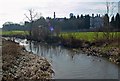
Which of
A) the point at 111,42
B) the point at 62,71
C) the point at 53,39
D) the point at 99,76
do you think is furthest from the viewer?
the point at 53,39

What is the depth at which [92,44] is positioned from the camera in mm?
45500

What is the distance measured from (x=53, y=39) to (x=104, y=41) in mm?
16652

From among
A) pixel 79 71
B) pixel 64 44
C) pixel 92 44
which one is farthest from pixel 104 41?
pixel 79 71

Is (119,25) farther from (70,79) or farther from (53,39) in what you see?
(70,79)

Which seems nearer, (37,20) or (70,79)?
(70,79)

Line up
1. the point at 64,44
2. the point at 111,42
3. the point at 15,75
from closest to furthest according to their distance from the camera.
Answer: the point at 15,75, the point at 111,42, the point at 64,44

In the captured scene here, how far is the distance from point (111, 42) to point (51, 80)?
25637 millimetres

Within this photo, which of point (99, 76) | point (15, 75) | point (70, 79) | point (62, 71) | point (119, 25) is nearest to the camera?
point (15, 75)

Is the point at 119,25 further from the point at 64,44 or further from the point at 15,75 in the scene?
the point at 15,75

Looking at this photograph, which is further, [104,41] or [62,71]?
[104,41]

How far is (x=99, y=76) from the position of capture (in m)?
21.2

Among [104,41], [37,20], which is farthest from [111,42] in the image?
[37,20]

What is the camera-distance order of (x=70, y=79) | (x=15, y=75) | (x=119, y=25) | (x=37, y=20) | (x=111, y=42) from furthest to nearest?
(x=37, y=20) → (x=119, y=25) → (x=111, y=42) → (x=70, y=79) → (x=15, y=75)

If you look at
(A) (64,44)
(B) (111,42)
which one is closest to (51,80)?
(B) (111,42)
